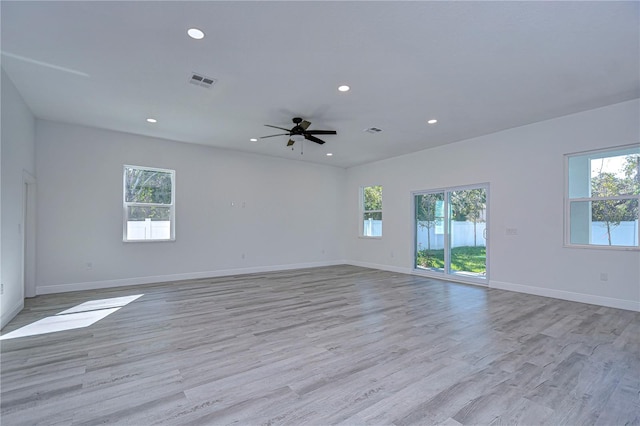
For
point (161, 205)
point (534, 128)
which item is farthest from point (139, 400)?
point (534, 128)

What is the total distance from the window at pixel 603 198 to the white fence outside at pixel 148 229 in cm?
739

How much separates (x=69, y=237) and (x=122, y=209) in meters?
0.94

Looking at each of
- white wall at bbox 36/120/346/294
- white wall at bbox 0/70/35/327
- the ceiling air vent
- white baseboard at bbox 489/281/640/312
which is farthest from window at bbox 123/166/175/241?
white baseboard at bbox 489/281/640/312

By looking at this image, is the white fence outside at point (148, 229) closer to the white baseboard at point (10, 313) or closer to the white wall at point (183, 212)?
the white wall at point (183, 212)

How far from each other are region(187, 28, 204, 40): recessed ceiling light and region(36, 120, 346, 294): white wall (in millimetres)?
4082

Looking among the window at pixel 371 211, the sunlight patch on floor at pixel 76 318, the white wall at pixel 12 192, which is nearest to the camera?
the sunlight patch on floor at pixel 76 318

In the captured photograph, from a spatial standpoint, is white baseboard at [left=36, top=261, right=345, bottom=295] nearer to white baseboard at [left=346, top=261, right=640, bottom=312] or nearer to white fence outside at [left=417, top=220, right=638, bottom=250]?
white fence outside at [left=417, top=220, right=638, bottom=250]

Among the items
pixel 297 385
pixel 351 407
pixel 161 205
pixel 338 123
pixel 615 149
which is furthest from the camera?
pixel 161 205

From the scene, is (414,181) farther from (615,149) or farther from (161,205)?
(161,205)

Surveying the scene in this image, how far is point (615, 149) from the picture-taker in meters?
4.43

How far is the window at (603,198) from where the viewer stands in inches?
170

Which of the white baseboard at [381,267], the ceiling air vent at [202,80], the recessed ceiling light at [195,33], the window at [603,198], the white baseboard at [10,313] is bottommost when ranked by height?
the white baseboard at [381,267]

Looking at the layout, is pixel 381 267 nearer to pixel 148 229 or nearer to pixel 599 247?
pixel 599 247

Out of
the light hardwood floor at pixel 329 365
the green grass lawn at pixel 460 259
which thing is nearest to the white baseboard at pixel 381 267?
the green grass lawn at pixel 460 259
